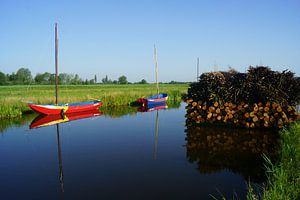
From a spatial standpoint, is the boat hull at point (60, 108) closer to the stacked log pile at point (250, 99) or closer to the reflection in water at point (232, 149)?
the stacked log pile at point (250, 99)

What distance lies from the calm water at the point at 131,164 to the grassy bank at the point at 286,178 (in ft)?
2.64

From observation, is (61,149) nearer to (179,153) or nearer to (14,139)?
(14,139)

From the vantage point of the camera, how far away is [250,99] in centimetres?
1344

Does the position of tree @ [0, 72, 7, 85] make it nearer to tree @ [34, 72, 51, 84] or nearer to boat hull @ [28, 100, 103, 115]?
tree @ [34, 72, 51, 84]

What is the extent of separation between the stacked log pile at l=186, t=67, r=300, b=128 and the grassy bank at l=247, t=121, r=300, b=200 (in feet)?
13.9

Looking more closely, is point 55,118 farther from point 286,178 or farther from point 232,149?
point 286,178

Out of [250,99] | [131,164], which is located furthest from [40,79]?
[131,164]

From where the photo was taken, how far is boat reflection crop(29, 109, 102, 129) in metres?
16.9

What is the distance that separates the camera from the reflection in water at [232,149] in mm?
7508

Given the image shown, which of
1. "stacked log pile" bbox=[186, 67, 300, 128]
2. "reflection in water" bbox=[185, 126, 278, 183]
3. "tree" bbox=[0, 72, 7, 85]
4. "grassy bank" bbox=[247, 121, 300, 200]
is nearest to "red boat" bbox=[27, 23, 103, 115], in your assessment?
"stacked log pile" bbox=[186, 67, 300, 128]

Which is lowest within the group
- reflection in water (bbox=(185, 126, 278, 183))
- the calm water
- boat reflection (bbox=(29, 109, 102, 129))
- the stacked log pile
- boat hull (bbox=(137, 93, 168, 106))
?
boat reflection (bbox=(29, 109, 102, 129))

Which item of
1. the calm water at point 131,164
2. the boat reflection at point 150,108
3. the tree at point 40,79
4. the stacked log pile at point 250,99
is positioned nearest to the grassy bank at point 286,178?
the calm water at point 131,164

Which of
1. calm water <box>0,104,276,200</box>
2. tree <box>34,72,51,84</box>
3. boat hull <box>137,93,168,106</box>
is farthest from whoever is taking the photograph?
tree <box>34,72,51,84</box>

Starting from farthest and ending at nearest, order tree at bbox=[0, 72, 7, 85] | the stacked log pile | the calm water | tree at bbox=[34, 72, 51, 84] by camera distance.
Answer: tree at bbox=[34, 72, 51, 84]
tree at bbox=[0, 72, 7, 85]
the stacked log pile
the calm water
